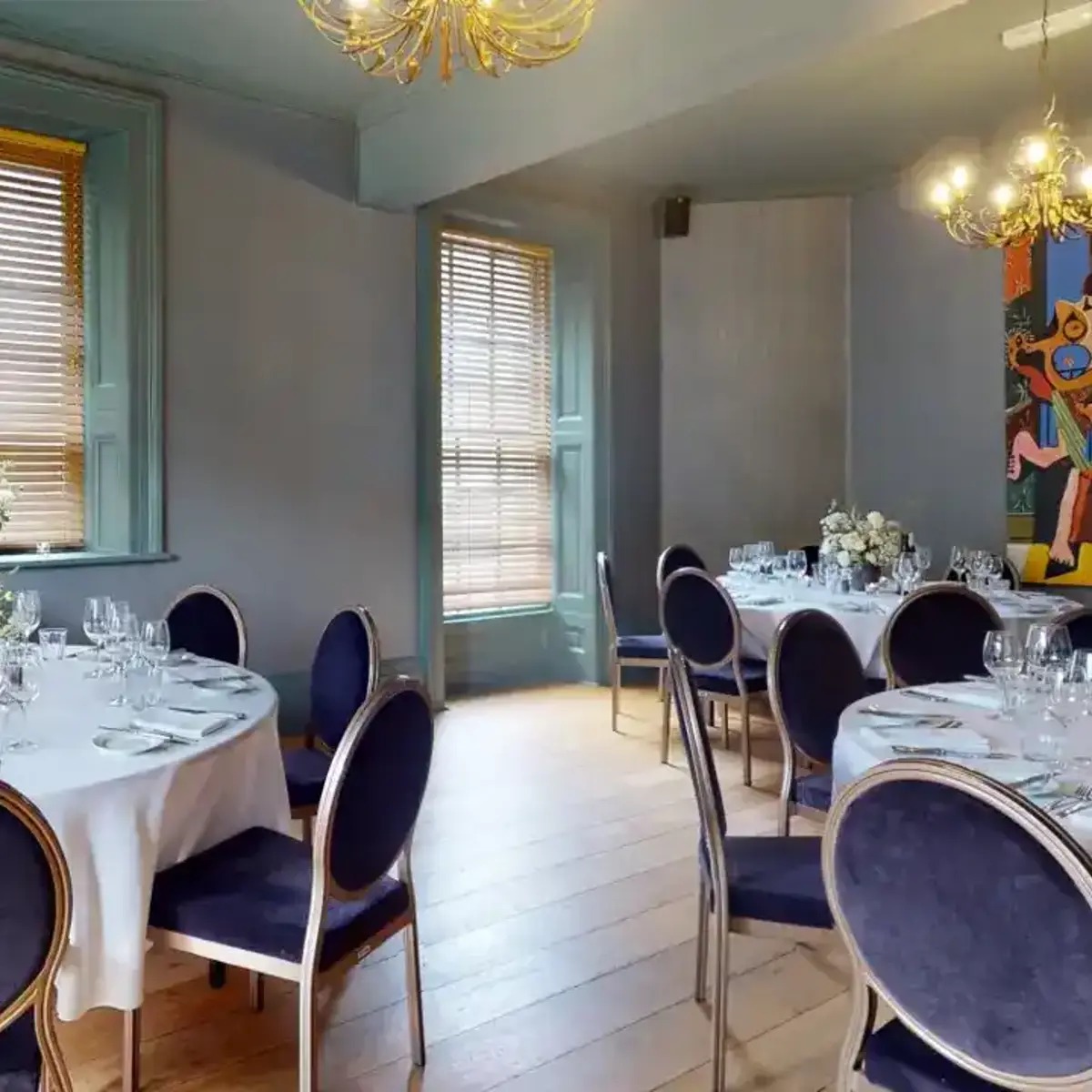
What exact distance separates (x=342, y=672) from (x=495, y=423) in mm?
4003

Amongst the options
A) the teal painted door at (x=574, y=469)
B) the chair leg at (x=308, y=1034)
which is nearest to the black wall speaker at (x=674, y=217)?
the teal painted door at (x=574, y=469)

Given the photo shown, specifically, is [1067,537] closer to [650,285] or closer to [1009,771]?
[650,285]

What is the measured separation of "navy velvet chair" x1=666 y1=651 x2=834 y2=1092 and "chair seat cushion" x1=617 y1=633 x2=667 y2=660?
10.3ft

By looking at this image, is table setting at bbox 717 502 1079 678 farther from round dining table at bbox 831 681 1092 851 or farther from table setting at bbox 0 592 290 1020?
table setting at bbox 0 592 290 1020

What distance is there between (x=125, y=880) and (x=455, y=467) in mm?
5020

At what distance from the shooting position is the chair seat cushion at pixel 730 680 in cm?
493

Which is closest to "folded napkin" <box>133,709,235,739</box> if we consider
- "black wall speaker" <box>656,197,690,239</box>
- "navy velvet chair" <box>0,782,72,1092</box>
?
"navy velvet chair" <box>0,782,72,1092</box>

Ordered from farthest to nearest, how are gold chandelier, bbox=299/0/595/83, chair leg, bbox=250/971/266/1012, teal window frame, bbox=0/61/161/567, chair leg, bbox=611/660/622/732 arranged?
chair leg, bbox=611/660/622/732 < teal window frame, bbox=0/61/161/567 < gold chandelier, bbox=299/0/595/83 < chair leg, bbox=250/971/266/1012

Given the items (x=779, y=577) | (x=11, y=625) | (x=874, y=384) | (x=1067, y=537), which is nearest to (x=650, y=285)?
(x=874, y=384)

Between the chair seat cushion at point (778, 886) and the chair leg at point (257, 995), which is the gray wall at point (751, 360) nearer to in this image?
the chair seat cushion at point (778, 886)

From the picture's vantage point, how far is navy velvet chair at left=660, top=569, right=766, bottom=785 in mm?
4898

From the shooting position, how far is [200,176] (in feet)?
17.7

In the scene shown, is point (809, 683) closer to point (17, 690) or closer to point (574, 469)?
point (17, 690)

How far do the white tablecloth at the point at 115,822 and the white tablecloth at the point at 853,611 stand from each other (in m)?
2.66
